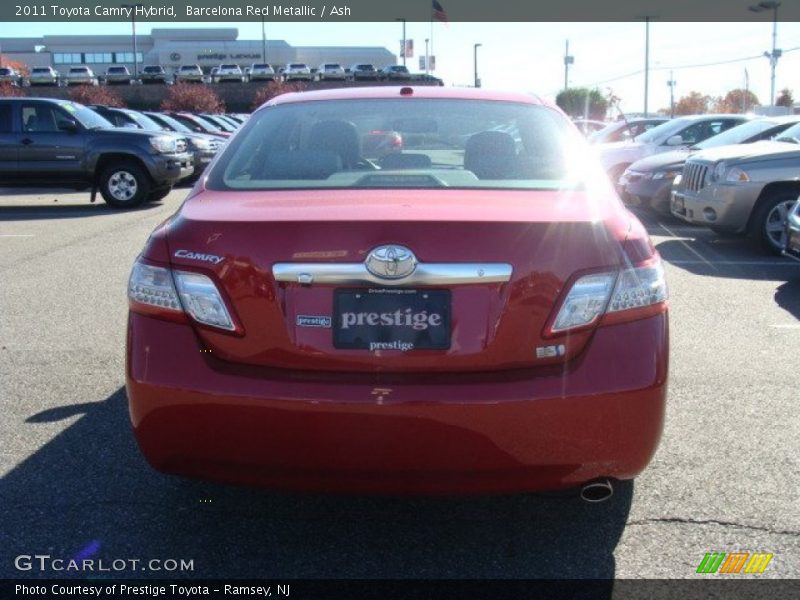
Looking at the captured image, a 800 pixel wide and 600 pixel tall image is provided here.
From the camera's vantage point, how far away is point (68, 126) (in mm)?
16000

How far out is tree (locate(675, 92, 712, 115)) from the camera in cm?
10450

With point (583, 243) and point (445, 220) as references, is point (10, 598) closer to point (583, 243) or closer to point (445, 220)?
point (445, 220)

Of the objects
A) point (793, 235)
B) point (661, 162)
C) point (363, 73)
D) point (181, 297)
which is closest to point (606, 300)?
point (181, 297)

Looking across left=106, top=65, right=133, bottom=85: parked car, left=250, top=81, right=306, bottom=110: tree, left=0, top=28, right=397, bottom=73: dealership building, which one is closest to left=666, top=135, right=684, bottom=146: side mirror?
left=250, top=81, right=306, bottom=110: tree

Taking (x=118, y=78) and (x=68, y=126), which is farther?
(x=118, y=78)

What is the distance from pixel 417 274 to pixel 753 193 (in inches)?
327

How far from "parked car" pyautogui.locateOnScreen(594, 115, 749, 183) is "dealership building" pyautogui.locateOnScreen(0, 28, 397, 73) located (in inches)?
3335

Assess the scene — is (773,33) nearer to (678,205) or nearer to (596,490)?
(678,205)

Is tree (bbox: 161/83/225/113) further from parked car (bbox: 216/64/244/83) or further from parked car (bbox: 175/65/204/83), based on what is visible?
parked car (bbox: 216/64/244/83)

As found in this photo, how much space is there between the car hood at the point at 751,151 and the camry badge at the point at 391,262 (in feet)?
27.6

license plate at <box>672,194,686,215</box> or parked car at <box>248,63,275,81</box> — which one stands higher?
parked car at <box>248,63,275,81</box>

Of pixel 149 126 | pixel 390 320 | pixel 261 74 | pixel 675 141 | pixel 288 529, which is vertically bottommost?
pixel 288 529
